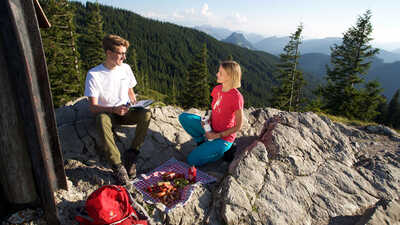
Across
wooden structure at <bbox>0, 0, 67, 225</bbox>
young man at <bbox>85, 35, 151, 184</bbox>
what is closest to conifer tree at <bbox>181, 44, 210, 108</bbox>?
young man at <bbox>85, 35, 151, 184</bbox>

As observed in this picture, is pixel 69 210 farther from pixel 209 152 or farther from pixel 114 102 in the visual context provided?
pixel 209 152

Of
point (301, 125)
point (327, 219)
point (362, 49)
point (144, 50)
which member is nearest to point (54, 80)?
point (301, 125)

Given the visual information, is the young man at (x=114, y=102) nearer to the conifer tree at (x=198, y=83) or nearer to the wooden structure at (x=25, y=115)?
the wooden structure at (x=25, y=115)

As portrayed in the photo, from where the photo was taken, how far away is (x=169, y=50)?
5379 inches

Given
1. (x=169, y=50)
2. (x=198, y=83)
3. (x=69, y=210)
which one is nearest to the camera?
(x=69, y=210)

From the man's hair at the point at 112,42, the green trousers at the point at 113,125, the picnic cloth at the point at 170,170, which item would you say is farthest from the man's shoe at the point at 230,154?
the man's hair at the point at 112,42

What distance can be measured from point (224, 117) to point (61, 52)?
2000 centimetres

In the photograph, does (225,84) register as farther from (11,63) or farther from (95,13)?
(95,13)

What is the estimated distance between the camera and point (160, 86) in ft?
308

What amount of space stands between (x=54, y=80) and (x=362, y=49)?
3228 centimetres

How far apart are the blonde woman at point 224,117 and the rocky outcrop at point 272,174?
40cm

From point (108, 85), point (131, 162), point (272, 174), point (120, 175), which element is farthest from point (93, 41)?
point (272, 174)

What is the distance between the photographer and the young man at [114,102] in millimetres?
3863

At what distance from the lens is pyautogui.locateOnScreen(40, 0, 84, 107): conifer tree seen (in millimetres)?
18531
